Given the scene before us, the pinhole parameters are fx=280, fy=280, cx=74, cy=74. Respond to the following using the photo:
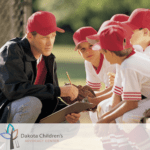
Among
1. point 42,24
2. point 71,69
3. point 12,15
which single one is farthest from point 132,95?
point 71,69

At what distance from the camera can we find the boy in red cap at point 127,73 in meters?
1.67

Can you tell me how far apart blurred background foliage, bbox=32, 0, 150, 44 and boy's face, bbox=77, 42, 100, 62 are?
13.3 m

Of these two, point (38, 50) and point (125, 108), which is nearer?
point (125, 108)

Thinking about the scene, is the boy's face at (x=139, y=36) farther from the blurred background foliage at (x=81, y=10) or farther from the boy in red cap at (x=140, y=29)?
the blurred background foliage at (x=81, y=10)

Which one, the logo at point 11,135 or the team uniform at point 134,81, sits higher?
the team uniform at point 134,81

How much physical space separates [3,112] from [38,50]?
1.69 ft

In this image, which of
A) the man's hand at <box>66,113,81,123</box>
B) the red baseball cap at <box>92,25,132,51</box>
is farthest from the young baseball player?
the man's hand at <box>66,113,81,123</box>

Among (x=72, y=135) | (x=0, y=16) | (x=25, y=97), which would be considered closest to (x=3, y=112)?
(x=25, y=97)

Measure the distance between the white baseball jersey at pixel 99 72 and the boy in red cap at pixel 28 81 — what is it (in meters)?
0.39

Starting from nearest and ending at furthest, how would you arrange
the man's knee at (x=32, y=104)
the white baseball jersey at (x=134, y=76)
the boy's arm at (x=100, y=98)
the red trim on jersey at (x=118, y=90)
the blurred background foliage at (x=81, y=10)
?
the white baseball jersey at (x=134, y=76) < the man's knee at (x=32, y=104) < the red trim on jersey at (x=118, y=90) < the boy's arm at (x=100, y=98) < the blurred background foliage at (x=81, y=10)

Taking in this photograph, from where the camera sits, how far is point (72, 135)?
2262 millimetres

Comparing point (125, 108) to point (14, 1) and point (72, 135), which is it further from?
point (14, 1)

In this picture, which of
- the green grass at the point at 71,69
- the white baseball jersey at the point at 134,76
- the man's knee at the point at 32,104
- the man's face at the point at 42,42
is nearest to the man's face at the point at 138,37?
the white baseball jersey at the point at 134,76

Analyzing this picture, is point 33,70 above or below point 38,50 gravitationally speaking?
below
